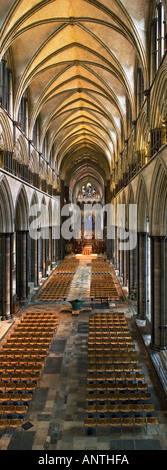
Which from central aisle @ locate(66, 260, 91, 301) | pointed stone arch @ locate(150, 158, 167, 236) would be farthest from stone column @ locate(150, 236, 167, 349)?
central aisle @ locate(66, 260, 91, 301)

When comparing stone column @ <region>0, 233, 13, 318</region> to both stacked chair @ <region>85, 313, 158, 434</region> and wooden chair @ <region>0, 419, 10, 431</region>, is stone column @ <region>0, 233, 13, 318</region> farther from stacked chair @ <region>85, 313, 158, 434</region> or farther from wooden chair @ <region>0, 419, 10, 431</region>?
wooden chair @ <region>0, 419, 10, 431</region>

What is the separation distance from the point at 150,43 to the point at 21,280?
1604 cm

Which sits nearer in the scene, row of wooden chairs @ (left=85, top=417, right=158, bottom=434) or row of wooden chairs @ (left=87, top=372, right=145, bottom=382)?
row of wooden chairs @ (left=85, top=417, right=158, bottom=434)

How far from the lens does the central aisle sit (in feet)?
78.5

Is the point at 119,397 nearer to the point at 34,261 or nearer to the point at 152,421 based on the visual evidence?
the point at 152,421

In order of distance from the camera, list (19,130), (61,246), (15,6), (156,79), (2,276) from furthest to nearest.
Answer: (61,246) → (19,130) → (2,276) → (15,6) → (156,79)

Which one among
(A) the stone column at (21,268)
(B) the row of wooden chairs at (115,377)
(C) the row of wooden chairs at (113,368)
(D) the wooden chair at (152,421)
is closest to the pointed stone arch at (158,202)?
(C) the row of wooden chairs at (113,368)

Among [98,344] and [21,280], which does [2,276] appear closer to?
[21,280]

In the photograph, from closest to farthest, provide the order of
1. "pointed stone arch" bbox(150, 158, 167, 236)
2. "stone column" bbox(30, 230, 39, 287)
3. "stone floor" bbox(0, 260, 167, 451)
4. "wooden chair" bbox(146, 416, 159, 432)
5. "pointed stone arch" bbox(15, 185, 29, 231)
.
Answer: "stone floor" bbox(0, 260, 167, 451) → "wooden chair" bbox(146, 416, 159, 432) → "pointed stone arch" bbox(150, 158, 167, 236) → "pointed stone arch" bbox(15, 185, 29, 231) → "stone column" bbox(30, 230, 39, 287)

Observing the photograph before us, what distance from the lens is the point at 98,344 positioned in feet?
42.2

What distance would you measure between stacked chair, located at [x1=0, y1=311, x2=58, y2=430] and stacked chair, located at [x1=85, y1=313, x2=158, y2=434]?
5.99 ft

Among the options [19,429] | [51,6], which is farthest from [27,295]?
[51,6]

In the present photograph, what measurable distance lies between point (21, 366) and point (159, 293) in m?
5.95

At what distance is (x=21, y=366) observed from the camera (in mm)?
10867
